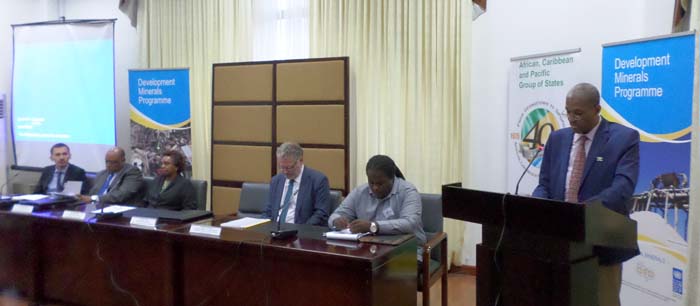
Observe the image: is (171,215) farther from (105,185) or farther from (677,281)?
(677,281)

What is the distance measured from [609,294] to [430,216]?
1.50 meters

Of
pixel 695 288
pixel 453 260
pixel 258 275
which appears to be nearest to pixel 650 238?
pixel 695 288

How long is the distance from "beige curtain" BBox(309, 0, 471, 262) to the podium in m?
2.65

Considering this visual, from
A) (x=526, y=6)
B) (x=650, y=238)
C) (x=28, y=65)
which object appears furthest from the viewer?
(x=28, y=65)

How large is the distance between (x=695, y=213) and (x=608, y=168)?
3.53 ft

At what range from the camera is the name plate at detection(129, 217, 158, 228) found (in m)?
3.17

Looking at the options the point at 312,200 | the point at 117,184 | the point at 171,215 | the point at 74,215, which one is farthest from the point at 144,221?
the point at 117,184

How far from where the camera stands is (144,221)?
3.20 meters

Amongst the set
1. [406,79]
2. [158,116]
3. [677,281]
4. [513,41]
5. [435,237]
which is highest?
[513,41]

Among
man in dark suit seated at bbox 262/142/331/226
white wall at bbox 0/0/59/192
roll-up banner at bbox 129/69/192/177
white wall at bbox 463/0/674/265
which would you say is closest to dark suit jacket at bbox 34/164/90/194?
roll-up banner at bbox 129/69/192/177

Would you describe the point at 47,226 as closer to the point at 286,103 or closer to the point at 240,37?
the point at 286,103

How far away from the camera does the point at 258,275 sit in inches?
111

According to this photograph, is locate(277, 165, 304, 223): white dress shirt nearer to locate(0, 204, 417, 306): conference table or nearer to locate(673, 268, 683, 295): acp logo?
locate(0, 204, 417, 306): conference table

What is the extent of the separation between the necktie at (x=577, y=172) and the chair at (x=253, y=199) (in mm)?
2346
